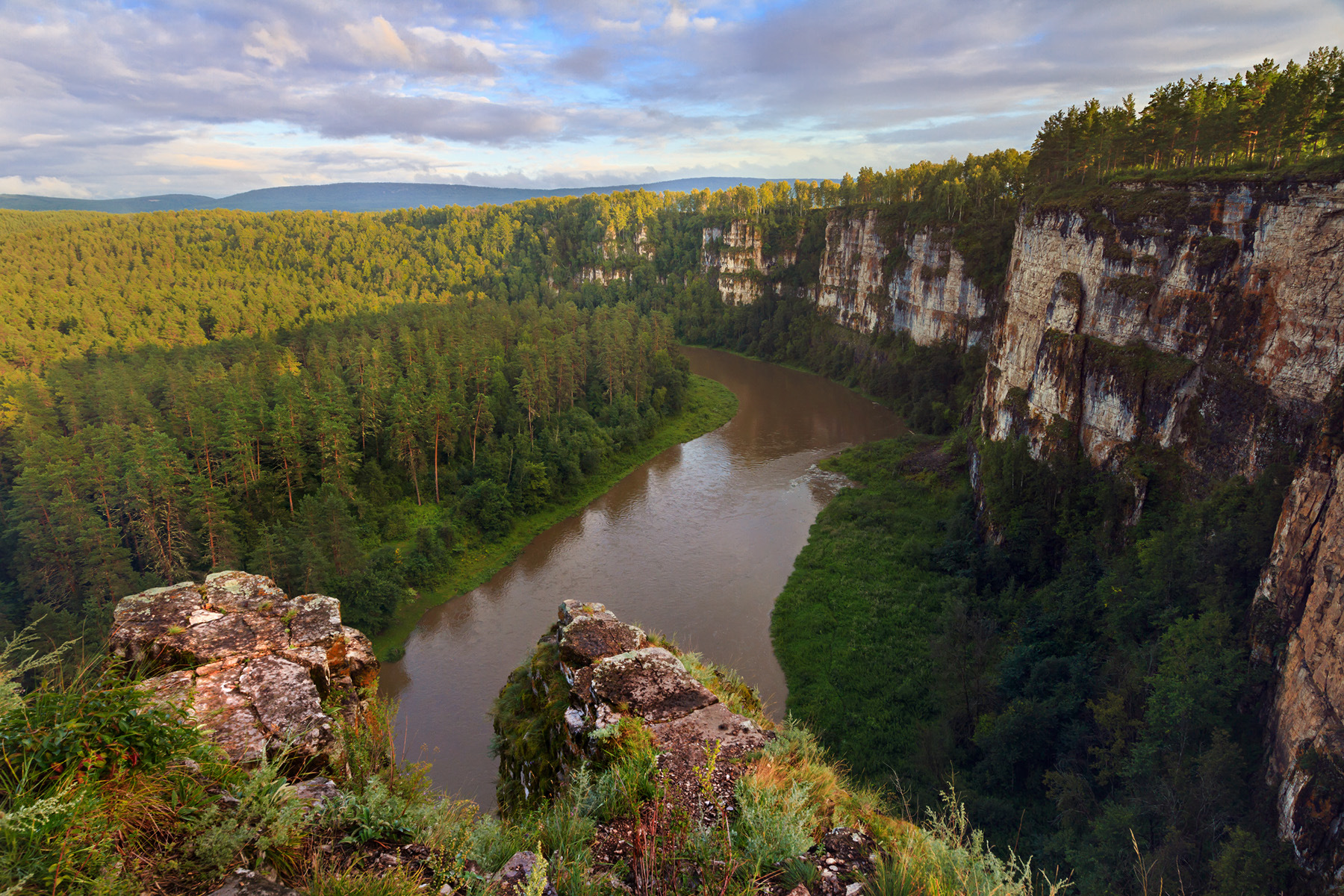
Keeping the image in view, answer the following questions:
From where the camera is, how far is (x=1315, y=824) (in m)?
10.2

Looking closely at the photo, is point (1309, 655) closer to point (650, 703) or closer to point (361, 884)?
point (650, 703)

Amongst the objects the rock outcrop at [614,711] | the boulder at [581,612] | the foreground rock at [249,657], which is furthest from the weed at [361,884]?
the boulder at [581,612]

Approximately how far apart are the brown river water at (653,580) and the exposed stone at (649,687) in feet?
23.6

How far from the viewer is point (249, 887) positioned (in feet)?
11.0

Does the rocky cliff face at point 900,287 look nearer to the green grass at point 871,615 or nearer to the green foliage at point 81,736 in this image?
the green grass at point 871,615

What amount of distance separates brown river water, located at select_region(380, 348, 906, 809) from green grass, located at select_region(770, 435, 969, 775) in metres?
1.07

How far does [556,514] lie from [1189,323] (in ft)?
93.3

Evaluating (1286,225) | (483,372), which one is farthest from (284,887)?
(483,372)

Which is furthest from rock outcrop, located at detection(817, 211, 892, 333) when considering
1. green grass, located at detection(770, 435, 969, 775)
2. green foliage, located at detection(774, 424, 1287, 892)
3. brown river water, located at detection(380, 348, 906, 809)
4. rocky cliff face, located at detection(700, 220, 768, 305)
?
green foliage, located at detection(774, 424, 1287, 892)

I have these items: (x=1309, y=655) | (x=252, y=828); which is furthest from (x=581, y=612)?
(x=1309, y=655)

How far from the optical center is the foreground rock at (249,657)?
5699 mm

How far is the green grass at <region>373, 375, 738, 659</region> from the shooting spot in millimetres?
25562

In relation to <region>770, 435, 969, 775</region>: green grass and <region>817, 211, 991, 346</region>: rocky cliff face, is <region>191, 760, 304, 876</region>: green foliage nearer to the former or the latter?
<region>770, 435, 969, 775</region>: green grass

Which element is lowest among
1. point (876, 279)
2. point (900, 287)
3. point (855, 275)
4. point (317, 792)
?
point (317, 792)
